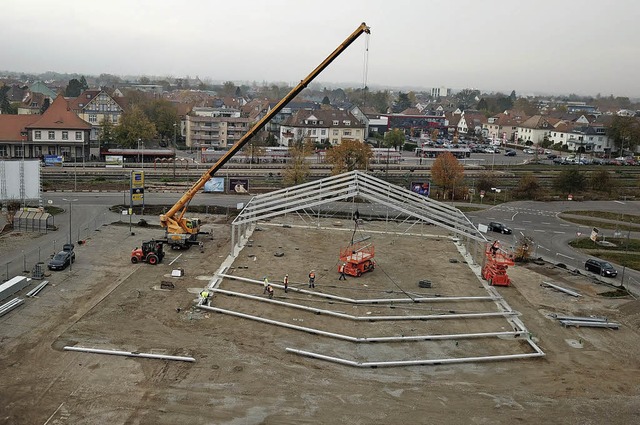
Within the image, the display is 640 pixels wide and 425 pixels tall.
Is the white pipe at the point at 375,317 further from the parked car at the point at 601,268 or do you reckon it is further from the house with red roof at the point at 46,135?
the house with red roof at the point at 46,135

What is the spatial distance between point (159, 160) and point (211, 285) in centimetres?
4377

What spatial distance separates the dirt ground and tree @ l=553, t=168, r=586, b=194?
2744 cm

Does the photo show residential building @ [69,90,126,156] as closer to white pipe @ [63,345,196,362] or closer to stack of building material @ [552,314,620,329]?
white pipe @ [63,345,196,362]

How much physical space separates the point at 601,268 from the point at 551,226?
39.6 feet

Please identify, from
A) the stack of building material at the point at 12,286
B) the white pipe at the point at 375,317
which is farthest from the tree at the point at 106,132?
the white pipe at the point at 375,317

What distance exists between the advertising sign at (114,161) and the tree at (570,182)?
44.2 metres

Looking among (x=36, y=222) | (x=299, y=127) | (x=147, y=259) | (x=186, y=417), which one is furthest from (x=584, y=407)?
(x=299, y=127)

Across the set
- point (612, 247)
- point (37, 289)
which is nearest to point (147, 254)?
point (37, 289)

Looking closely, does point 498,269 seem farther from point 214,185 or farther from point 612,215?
point 214,185

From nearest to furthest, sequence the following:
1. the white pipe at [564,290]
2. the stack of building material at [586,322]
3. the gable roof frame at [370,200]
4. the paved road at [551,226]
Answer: the stack of building material at [586,322] < the white pipe at [564,290] < the gable roof frame at [370,200] < the paved road at [551,226]

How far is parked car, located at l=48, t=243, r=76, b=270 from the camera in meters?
27.2

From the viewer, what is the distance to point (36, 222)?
115 ft

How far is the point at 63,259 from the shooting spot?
2762cm

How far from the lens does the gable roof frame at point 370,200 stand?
2833 cm
